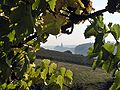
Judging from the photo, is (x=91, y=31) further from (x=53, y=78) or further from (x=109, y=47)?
(x=53, y=78)

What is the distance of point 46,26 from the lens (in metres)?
2.77

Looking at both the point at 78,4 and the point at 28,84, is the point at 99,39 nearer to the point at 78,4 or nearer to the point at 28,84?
the point at 78,4

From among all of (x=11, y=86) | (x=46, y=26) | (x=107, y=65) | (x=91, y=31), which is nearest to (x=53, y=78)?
(x=11, y=86)

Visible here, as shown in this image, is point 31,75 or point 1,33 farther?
point 31,75

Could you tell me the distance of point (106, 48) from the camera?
9.93ft

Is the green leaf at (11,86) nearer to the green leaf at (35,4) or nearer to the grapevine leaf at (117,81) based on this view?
the grapevine leaf at (117,81)

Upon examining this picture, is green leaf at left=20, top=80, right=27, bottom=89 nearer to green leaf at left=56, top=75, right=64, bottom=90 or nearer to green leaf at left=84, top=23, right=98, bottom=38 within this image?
green leaf at left=56, top=75, right=64, bottom=90

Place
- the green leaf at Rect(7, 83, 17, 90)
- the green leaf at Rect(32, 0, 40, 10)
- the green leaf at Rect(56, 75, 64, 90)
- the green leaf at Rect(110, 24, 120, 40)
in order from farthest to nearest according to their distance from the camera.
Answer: the green leaf at Rect(56, 75, 64, 90), the green leaf at Rect(7, 83, 17, 90), the green leaf at Rect(110, 24, 120, 40), the green leaf at Rect(32, 0, 40, 10)

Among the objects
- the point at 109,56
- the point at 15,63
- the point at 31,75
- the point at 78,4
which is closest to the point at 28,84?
the point at 31,75

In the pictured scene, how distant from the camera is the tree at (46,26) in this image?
2359 mm

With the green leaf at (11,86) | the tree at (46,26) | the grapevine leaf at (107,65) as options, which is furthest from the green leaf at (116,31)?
the green leaf at (11,86)

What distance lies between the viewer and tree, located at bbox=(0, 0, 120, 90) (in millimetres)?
2359

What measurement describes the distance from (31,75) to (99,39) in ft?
4.48

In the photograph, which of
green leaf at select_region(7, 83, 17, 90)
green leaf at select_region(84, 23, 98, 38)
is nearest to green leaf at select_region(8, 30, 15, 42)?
green leaf at select_region(84, 23, 98, 38)
